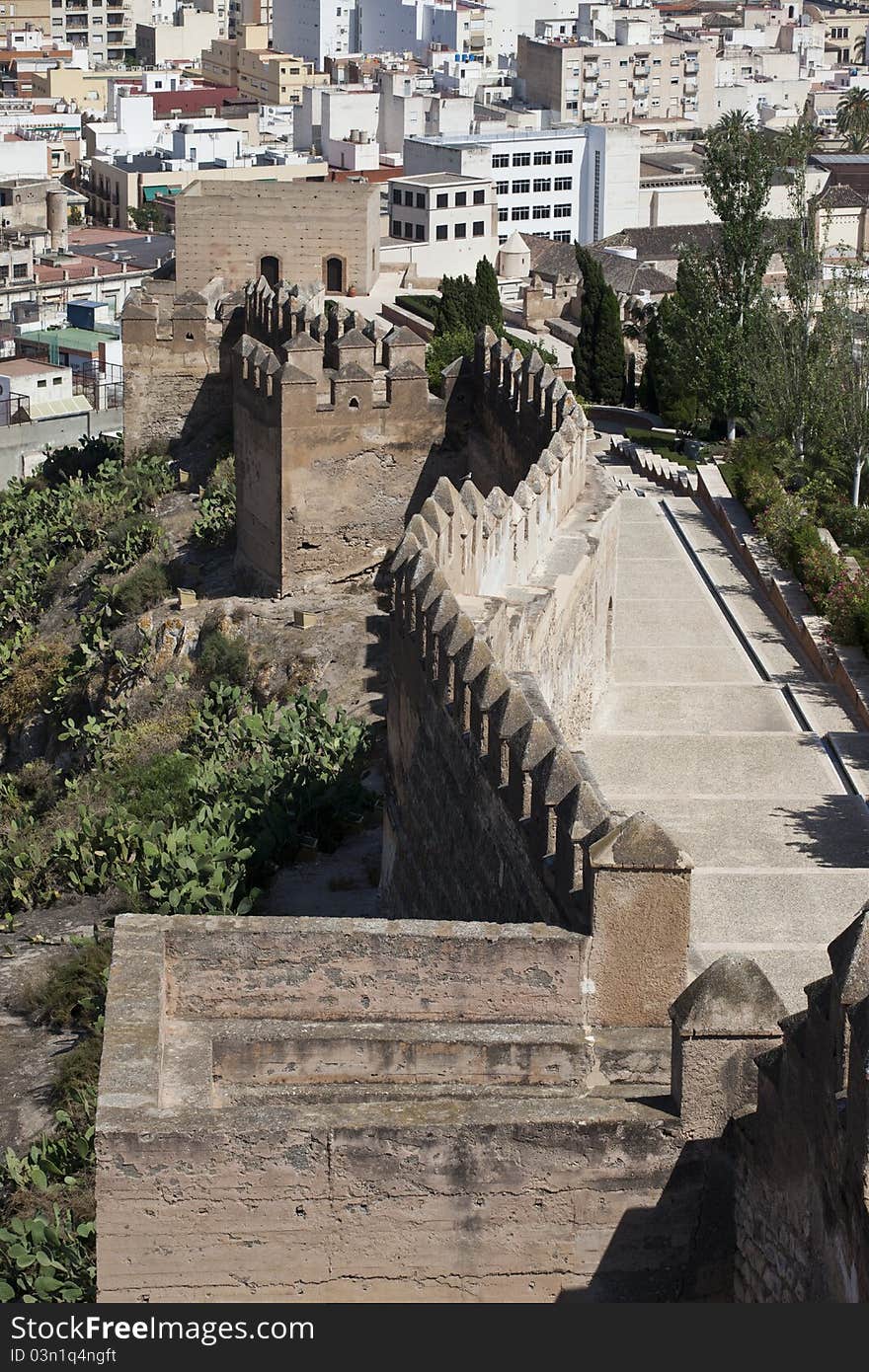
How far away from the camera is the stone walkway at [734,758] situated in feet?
52.1

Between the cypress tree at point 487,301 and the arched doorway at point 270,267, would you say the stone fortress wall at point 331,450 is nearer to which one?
the arched doorway at point 270,267

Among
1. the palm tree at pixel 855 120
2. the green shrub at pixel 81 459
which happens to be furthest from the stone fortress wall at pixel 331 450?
the palm tree at pixel 855 120

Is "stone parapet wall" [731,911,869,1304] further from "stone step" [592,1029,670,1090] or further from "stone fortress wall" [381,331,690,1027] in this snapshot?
"stone fortress wall" [381,331,690,1027]

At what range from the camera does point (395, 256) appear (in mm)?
64812

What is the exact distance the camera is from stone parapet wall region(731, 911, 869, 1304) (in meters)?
8.09

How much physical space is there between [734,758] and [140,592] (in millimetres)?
8898

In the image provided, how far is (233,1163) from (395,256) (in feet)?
187

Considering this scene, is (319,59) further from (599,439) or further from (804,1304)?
(804,1304)

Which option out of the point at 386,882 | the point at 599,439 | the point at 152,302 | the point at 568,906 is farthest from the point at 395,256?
the point at 568,906

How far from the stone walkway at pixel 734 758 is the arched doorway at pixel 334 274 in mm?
15916

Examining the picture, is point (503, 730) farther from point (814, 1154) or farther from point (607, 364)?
point (607, 364)

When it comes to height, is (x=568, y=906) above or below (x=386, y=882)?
above

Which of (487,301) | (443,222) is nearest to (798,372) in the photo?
(487,301)

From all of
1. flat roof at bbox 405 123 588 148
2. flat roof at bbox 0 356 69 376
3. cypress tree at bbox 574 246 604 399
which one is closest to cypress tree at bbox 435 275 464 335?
cypress tree at bbox 574 246 604 399
